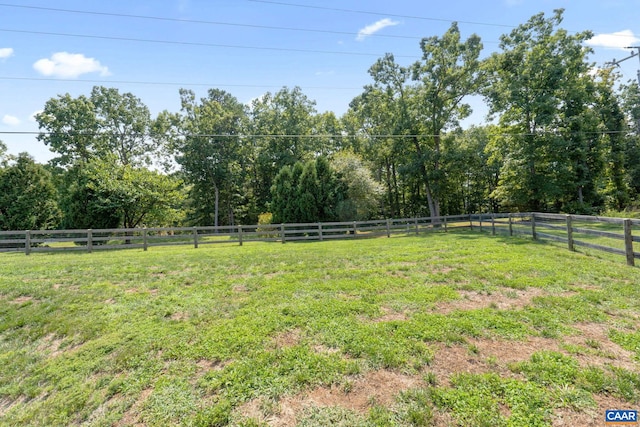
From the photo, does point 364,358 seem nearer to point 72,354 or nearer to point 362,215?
point 72,354

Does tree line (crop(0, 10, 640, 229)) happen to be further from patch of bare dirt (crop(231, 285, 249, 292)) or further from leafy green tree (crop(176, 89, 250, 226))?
patch of bare dirt (crop(231, 285, 249, 292))

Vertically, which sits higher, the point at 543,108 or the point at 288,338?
the point at 543,108

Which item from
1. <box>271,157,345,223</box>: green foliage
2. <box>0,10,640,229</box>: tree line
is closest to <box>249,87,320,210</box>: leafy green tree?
<box>0,10,640,229</box>: tree line

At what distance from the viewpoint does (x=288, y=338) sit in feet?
10.8

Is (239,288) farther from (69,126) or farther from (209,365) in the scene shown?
(69,126)

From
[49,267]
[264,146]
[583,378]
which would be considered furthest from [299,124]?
[583,378]

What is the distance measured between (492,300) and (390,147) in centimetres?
2067

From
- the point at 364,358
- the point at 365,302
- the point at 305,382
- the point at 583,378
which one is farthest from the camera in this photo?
the point at 365,302

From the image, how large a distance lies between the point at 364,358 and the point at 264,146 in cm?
2791

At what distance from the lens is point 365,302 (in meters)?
4.25

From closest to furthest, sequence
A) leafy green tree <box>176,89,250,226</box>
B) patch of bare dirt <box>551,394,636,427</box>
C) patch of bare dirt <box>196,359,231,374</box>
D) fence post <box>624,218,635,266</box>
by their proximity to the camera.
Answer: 1. patch of bare dirt <box>551,394,636,427</box>
2. patch of bare dirt <box>196,359,231,374</box>
3. fence post <box>624,218,635,266</box>
4. leafy green tree <box>176,89,250,226</box>

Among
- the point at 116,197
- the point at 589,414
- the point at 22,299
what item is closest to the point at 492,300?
the point at 589,414

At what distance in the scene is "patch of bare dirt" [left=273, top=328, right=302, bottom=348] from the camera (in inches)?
124

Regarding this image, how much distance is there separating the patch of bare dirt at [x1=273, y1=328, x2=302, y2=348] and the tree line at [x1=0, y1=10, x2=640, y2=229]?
1151 cm
